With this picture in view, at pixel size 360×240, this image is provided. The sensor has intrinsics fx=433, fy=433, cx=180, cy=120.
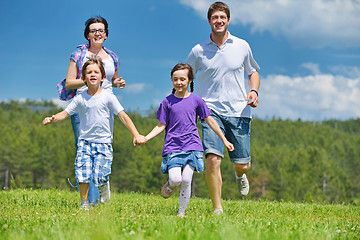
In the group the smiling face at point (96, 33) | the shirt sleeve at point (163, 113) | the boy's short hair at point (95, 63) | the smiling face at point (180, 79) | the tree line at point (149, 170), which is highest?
the smiling face at point (96, 33)

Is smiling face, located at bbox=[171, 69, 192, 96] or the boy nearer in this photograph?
smiling face, located at bbox=[171, 69, 192, 96]

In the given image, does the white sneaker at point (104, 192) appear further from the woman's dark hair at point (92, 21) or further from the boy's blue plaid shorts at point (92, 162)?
the woman's dark hair at point (92, 21)

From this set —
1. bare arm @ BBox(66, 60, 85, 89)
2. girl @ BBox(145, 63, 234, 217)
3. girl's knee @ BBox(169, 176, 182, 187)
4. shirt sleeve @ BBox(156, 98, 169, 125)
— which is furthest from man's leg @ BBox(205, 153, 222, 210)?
bare arm @ BBox(66, 60, 85, 89)

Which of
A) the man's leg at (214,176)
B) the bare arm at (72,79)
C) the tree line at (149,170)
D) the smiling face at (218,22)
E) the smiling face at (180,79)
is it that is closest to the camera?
the smiling face at (180,79)

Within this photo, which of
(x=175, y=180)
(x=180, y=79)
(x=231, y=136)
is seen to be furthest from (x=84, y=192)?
(x=231, y=136)

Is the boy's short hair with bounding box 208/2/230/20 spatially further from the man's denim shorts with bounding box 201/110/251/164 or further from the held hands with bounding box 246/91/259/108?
the man's denim shorts with bounding box 201/110/251/164

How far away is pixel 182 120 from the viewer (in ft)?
20.0

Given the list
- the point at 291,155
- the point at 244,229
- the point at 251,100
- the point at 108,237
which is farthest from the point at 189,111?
the point at 291,155

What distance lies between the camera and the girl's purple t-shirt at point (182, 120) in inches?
237

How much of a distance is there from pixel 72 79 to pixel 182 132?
235 cm

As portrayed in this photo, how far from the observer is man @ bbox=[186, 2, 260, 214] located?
652cm

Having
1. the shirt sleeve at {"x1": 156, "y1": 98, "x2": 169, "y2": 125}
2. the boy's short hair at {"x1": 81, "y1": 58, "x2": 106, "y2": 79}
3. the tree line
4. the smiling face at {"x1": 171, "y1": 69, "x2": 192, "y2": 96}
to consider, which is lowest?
the tree line

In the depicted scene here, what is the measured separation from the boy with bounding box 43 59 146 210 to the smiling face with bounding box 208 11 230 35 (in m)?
1.91

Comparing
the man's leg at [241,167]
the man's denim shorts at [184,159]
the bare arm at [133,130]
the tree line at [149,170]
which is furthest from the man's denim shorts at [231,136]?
the tree line at [149,170]
